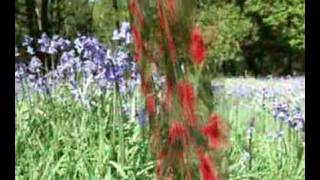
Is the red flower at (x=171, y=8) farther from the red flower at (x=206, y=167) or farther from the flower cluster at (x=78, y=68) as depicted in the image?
the flower cluster at (x=78, y=68)

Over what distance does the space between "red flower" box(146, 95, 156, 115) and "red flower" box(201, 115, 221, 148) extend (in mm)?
163

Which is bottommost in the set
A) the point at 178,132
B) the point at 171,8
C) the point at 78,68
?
the point at 178,132

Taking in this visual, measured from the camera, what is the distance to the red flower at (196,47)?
4.65 ft

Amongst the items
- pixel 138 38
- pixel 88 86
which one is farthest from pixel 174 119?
pixel 88 86

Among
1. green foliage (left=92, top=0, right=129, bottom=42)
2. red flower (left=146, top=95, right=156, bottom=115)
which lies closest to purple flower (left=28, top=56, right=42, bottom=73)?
green foliage (left=92, top=0, right=129, bottom=42)

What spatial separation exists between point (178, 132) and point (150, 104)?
15cm

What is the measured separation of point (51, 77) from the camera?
195 centimetres

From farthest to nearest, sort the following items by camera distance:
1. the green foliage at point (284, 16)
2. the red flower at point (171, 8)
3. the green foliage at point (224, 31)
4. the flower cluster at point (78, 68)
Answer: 1. the flower cluster at point (78, 68)
2. the green foliage at point (284, 16)
3. the green foliage at point (224, 31)
4. the red flower at point (171, 8)

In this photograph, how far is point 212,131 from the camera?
1.43m

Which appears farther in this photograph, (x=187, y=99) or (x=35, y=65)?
(x=35, y=65)

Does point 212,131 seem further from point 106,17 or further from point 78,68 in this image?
point 78,68

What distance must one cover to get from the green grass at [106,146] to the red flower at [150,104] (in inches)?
8.7

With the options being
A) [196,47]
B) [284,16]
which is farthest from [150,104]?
[284,16]

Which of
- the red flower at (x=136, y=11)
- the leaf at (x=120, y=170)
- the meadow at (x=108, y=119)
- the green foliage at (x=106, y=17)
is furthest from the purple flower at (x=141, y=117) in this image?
the red flower at (x=136, y=11)
